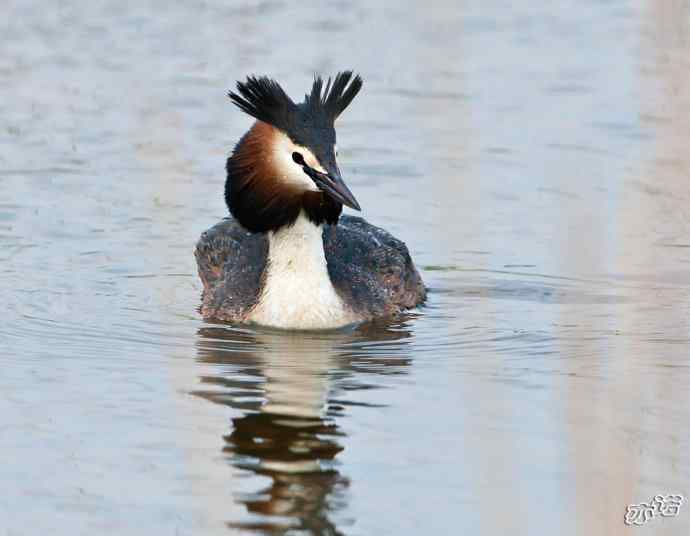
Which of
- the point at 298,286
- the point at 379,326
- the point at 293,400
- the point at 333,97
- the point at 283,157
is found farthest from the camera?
the point at 379,326

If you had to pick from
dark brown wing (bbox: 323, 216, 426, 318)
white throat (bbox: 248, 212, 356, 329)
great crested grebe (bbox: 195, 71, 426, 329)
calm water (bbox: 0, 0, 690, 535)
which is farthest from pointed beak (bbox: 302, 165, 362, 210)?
dark brown wing (bbox: 323, 216, 426, 318)

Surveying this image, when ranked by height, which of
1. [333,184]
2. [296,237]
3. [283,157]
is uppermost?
[283,157]

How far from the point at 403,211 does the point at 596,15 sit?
6058 mm

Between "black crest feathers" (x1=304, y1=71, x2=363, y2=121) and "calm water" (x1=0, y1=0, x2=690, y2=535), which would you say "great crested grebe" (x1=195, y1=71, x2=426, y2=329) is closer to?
"black crest feathers" (x1=304, y1=71, x2=363, y2=121)

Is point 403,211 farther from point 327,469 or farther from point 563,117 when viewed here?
point 327,469

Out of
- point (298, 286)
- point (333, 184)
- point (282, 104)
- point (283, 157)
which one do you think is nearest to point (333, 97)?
point (282, 104)

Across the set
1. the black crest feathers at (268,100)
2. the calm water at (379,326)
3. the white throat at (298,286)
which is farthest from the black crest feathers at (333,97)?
the calm water at (379,326)

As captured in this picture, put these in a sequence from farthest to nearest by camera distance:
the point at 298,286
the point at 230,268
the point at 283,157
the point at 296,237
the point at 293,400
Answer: the point at 230,268
the point at 298,286
the point at 296,237
the point at 283,157
the point at 293,400

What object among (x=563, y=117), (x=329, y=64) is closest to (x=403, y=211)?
(x=563, y=117)

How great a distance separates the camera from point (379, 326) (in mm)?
12367

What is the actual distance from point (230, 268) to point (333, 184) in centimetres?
183

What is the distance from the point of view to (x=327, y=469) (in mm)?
8938

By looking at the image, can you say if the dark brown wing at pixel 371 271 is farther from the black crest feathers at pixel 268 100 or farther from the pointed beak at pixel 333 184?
the black crest feathers at pixel 268 100

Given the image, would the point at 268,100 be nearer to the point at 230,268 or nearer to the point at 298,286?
the point at 298,286
